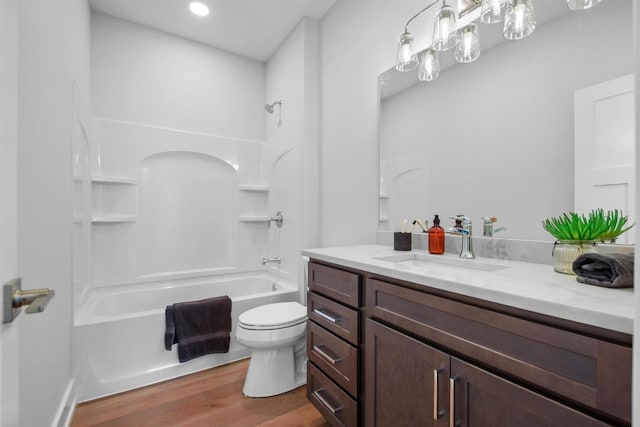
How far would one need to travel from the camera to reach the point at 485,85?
1.41 m

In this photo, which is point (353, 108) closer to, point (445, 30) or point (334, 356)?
point (445, 30)

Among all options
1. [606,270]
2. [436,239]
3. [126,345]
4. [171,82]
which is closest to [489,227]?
[436,239]

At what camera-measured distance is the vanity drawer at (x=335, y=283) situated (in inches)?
50.2

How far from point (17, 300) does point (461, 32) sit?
5.87 ft

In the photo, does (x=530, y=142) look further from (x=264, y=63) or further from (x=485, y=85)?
(x=264, y=63)

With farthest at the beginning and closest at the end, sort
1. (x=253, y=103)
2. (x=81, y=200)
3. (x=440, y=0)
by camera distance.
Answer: (x=253, y=103) → (x=81, y=200) → (x=440, y=0)

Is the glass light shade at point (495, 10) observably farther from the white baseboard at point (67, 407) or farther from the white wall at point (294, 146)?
the white baseboard at point (67, 407)

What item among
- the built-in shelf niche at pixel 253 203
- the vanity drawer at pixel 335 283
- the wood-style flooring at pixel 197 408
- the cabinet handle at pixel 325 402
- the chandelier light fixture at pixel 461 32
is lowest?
the wood-style flooring at pixel 197 408

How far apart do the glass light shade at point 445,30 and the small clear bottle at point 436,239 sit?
2.76ft

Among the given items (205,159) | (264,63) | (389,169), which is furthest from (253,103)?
(389,169)

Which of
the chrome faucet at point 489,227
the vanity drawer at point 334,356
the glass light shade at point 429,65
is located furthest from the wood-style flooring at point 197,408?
the glass light shade at point 429,65

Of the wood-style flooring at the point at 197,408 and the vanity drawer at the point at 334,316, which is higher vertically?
the vanity drawer at the point at 334,316

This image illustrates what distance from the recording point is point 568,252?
0.97 m

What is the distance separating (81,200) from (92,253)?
25.1 inches
